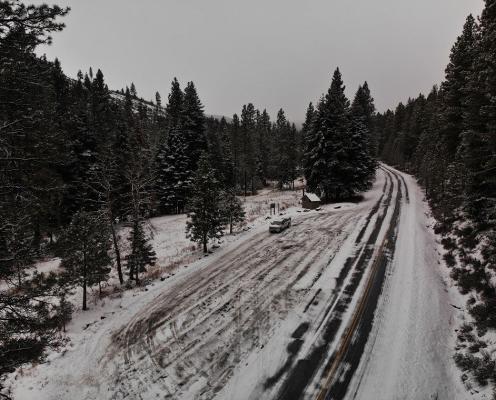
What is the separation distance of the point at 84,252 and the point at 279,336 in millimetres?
11462

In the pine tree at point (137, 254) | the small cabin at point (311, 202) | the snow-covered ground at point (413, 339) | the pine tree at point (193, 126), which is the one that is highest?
the pine tree at point (193, 126)

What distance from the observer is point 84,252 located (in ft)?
54.3

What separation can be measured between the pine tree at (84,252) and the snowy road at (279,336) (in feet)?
8.91

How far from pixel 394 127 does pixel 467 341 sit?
88.5 m

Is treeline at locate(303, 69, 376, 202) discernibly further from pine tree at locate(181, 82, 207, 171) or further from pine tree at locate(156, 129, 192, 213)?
pine tree at locate(156, 129, 192, 213)

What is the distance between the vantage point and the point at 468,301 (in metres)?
14.1

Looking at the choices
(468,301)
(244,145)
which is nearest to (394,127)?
(244,145)

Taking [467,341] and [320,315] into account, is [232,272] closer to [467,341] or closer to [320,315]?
[320,315]

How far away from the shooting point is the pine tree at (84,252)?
16109mm

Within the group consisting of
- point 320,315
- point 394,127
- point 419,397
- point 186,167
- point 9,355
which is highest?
point 394,127

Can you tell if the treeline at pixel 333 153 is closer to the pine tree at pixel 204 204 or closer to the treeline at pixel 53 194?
the treeline at pixel 53 194

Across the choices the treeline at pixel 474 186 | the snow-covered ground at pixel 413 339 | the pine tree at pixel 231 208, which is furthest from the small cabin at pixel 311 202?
the snow-covered ground at pixel 413 339

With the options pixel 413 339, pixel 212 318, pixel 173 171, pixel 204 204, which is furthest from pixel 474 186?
pixel 173 171

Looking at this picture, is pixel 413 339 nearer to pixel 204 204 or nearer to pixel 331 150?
pixel 204 204
